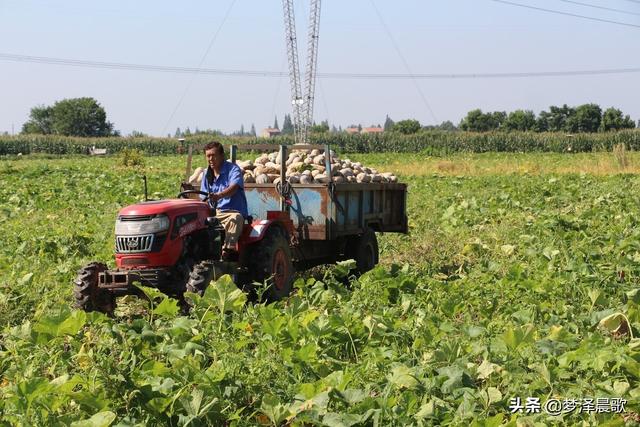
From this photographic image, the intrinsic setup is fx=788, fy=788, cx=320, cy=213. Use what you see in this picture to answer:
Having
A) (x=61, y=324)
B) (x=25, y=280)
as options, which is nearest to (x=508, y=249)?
(x=25, y=280)

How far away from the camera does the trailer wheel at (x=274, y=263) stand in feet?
25.6

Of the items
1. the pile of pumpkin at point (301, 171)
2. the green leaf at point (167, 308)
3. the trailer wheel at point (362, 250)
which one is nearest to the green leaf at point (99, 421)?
the green leaf at point (167, 308)

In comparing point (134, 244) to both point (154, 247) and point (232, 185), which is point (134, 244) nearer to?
point (154, 247)

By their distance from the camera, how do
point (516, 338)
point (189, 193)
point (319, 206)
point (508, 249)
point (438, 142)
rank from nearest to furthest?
point (516, 338) < point (189, 193) < point (319, 206) < point (508, 249) < point (438, 142)

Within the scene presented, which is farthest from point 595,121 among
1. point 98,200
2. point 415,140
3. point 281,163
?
point 281,163

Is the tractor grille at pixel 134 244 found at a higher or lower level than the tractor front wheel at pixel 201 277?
higher

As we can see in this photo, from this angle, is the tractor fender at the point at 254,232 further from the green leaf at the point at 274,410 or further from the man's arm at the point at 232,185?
the green leaf at the point at 274,410

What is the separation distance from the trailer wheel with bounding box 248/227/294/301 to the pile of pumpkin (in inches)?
45.3

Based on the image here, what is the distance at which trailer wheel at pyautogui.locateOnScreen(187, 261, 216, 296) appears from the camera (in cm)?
687

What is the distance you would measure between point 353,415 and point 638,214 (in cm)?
1056

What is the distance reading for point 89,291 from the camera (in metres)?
7.12

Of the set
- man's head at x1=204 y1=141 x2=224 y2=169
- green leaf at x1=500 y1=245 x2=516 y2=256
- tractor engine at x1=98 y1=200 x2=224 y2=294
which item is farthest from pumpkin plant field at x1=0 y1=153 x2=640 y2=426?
man's head at x1=204 y1=141 x2=224 y2=169

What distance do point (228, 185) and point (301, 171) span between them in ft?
6.45

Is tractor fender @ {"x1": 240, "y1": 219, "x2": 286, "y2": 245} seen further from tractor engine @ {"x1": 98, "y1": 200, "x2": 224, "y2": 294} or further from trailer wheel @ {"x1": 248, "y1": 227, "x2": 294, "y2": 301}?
tractor engine @ {"x1": 98, "y1": 200, "x2": 224, "y2": 294}
